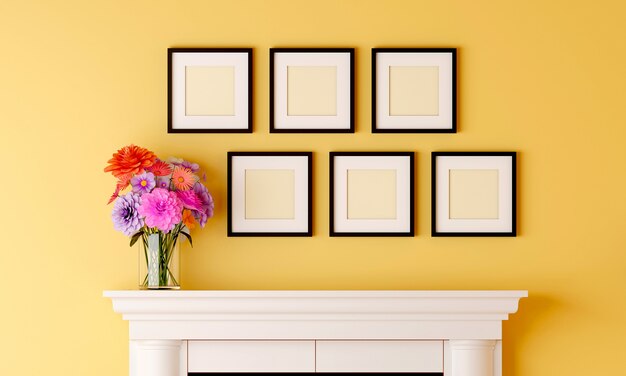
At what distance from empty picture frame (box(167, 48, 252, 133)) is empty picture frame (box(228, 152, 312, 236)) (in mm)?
128

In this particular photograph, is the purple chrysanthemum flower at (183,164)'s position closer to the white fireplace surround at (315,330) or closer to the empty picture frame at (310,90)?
the empty picture frame at (310,90)

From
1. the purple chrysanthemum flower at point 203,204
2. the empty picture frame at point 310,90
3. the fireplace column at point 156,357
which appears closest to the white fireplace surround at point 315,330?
the fireplace column at point 156,357

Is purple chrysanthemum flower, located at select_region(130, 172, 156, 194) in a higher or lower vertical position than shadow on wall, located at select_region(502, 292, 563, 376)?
higher

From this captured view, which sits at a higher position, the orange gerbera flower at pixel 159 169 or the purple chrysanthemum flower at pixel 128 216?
the orange gerbera flower at pixel 159 169

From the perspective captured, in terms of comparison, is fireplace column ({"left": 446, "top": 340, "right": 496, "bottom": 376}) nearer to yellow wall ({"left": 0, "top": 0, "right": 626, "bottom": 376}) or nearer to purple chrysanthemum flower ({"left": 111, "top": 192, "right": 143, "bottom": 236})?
yellow wall ({"left": 0, "top": 0, "right": 626, "bottom": 376})

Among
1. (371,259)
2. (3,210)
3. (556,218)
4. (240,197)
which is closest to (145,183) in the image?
(240,197)

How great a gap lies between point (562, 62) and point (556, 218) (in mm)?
549

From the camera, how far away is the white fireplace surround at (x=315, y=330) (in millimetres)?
2750

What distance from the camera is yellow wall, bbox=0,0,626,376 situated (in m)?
2.96

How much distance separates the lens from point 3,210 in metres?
2.97

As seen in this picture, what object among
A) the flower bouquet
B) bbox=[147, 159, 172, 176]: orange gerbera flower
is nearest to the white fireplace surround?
the flower bouquet

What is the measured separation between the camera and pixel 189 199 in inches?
110

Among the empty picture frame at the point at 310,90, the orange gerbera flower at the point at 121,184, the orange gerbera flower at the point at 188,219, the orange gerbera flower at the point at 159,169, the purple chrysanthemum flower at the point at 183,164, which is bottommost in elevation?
the orange gerbera flower at the point at 188,219

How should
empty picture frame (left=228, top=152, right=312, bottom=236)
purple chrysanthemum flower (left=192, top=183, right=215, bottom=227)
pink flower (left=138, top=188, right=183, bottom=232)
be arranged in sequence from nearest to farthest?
1. pink flower (left=138, top=188, right=183, bottom=232)
2. purple chrysanthemum flower (left=192, top=183, right=215, bottom=227)
3. empty picture frame (left=228, top=152, right=312, bottom=236)
